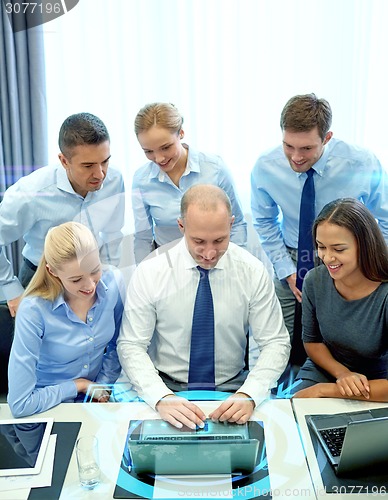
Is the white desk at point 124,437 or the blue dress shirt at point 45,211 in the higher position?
the blue dress shirt at point 45,211

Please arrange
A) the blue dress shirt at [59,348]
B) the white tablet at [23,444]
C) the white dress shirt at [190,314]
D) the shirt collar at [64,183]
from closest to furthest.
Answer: the white tablet at [23,444] < the blue dress shirt at [59,348] < the white dress shirt at [190,314] < the shirt collar at [64,183]

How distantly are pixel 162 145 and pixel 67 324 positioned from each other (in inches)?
25.2

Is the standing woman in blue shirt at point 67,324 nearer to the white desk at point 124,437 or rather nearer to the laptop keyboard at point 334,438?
the white desk at point 124,437

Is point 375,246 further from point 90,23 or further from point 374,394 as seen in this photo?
point 90,23

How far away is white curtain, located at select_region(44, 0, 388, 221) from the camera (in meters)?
2.23

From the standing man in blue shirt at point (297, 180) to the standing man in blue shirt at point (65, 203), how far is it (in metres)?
0.53

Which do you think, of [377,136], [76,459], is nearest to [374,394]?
[76,459]

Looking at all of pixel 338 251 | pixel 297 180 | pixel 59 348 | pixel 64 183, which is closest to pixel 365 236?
pixel 338 251

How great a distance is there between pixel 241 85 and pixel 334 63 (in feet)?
1.30

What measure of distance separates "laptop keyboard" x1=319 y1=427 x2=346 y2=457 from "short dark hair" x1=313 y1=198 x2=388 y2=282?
476mm

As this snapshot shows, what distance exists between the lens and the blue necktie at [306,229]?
191cm

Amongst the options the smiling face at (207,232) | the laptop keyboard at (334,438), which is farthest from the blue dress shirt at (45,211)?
the laptop keyboard at (334,438)

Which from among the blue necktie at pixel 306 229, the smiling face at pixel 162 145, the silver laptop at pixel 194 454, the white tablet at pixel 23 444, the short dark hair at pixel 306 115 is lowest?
the white tablet at pixel 23 444

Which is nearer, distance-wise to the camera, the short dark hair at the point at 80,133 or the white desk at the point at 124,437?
the white desk at the point at 124,437
